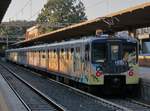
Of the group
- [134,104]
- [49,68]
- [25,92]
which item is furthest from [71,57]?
[49,68]

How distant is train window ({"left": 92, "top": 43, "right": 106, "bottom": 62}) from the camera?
2027 cm

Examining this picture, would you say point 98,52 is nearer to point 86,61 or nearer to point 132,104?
point 86,61

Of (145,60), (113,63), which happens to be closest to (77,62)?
(113,63)

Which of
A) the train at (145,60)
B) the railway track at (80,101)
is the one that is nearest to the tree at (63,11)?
the train at (145,60)

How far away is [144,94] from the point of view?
20.0m

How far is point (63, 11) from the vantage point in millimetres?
128250

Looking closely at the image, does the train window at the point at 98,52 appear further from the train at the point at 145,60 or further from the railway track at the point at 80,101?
the train at the point at 145,60

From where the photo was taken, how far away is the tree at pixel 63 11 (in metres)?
127

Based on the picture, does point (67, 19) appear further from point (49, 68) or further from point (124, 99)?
point (124, 99)

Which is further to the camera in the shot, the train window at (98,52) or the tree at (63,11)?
the tree at (63,11)

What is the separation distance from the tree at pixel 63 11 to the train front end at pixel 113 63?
4169 inches

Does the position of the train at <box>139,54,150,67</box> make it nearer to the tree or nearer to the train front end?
the train front end

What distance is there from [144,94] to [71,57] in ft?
17.5

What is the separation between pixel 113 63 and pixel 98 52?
0.77 m
